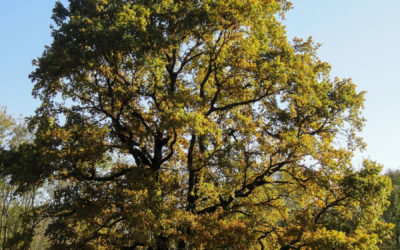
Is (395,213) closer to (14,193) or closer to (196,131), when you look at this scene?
(196,131)

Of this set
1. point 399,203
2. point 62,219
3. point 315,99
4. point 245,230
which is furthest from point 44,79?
point 399,203

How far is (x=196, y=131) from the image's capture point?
996 centimetres

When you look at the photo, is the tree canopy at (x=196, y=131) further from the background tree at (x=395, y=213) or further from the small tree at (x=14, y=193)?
the background tree at (x=395, y=213)

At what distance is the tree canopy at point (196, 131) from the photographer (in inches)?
413

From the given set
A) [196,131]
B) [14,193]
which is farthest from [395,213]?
[14,193]

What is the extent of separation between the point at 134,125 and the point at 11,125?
15.4m

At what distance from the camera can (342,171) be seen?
37.8 feet

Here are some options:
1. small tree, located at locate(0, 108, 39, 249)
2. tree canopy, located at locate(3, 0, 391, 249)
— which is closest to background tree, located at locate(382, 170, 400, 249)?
tree canopy, located at locate(3, 0, 391, 249)

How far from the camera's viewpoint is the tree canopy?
1050 cm

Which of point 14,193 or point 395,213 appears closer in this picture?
point 14,193

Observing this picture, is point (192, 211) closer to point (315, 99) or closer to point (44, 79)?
point (315, 99)

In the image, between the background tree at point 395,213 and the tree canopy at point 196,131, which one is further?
the background tree at point 395,213

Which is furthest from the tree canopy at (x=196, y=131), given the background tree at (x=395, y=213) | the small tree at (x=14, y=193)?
the background tree at (x=395, y=213)

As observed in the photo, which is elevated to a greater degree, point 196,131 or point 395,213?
point 196,131
